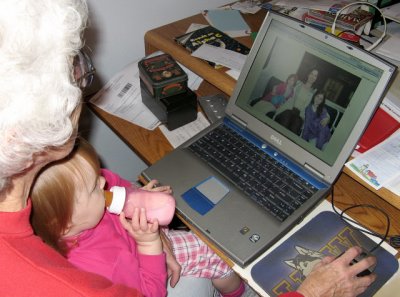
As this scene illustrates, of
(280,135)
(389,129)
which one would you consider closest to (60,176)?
(280,135)

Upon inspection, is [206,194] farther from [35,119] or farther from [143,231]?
[35,119]

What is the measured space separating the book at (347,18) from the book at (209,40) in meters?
0.24

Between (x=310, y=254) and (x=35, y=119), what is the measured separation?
595 millimetres

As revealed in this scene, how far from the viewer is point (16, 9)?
17.7 inches

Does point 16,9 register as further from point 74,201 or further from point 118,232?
point 118,232

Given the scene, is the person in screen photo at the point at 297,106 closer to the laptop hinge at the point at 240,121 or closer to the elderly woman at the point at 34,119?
the laptop hinge at the point at 240,121

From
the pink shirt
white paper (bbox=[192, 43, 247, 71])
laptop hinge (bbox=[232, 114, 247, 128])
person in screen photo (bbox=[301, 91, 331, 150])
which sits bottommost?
the pink shirt

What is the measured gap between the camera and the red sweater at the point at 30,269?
530 mm

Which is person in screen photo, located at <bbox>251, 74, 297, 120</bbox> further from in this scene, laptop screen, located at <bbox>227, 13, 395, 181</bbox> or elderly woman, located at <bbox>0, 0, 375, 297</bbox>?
elderly woman, located at <bbox>0, 0, 375, 297</bbox>

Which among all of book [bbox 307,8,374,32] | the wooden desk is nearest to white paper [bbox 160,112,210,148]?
the wooden desk

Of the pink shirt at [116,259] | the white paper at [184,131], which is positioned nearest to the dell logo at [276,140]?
the white paper at [184,131]

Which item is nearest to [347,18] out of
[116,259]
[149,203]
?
[149,203]

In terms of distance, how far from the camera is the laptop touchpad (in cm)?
87

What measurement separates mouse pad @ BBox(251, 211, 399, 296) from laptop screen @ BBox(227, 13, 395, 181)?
4.6 inches
